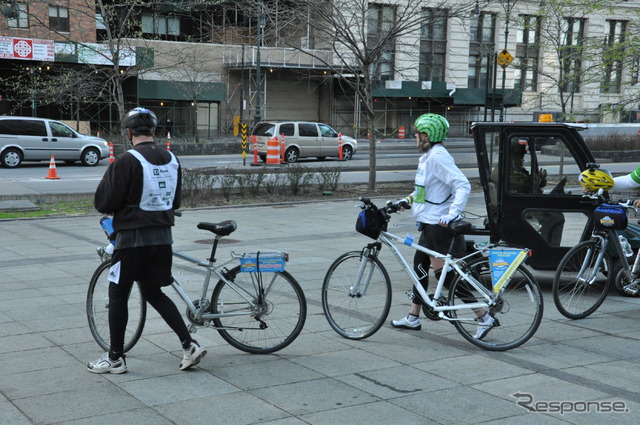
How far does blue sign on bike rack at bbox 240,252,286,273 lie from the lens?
5.87 m

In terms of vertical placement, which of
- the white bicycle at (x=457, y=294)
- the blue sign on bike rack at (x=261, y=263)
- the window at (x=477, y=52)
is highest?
the window at (x=477, y=52)

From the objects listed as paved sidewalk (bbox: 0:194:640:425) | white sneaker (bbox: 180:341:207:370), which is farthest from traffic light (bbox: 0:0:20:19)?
white sneaker (bbox: 180:341:207:370)

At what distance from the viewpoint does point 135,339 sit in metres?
5.94

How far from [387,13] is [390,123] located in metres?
33.3

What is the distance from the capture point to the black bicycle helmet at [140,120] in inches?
214

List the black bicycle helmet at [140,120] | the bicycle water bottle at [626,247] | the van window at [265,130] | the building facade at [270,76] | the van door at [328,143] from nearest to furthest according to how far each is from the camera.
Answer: the black bicycle helmet at [140,120] → the bicycle water bottle at [626,247] → the van window at [265,130] → the van door at [328,143] → the building facade at [270,76]

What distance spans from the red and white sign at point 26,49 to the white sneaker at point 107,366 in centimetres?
3490

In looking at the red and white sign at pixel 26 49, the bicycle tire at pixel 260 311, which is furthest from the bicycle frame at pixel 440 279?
the red and white sign at pixel 26 49

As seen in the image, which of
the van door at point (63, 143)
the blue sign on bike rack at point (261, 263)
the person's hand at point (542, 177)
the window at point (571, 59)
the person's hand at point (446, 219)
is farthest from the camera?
the van door at point (63, 143)

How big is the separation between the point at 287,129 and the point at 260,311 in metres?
26.9

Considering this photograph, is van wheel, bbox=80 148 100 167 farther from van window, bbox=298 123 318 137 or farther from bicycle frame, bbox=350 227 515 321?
bicycle frame, bbox=350 227 515 321

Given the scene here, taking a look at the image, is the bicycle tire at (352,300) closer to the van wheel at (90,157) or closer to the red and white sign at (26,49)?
the van wheel at (90,157)

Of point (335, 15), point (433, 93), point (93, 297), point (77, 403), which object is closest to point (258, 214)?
point (335, 15)

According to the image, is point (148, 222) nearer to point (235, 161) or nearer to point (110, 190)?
point (110, 190)
